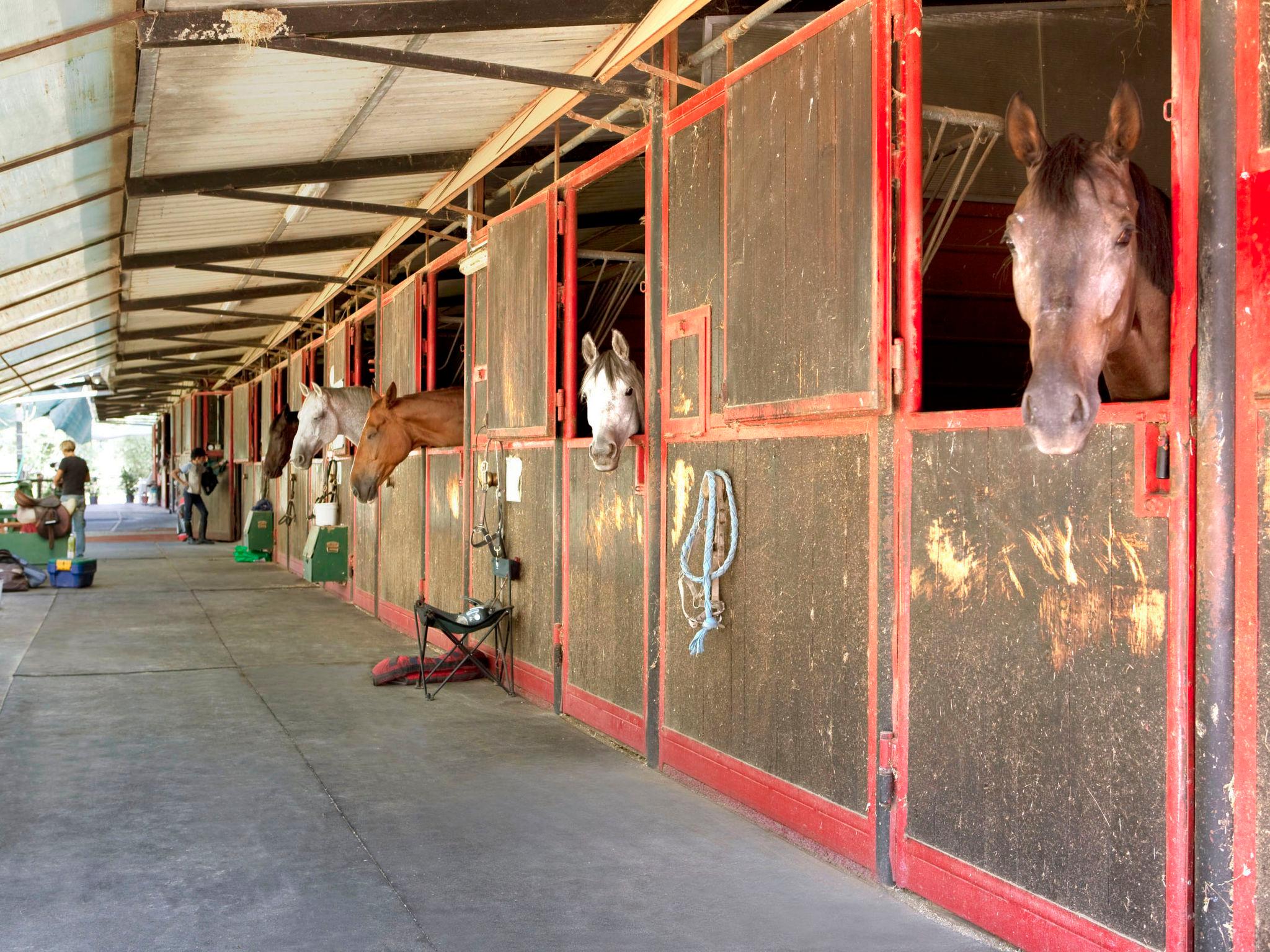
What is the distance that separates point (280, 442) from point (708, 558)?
10.3 m

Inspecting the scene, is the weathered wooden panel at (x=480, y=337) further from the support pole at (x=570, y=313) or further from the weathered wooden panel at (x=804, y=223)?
the weathered wooden panel at (x=804, y=223)

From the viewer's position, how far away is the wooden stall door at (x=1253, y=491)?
6.97 ft

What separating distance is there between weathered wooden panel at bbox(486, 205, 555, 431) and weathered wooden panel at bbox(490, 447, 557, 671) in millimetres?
244

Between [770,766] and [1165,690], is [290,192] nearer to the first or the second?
[770,766]

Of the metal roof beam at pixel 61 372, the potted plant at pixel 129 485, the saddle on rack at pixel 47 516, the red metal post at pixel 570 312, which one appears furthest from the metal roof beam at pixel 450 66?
the potted plant at pixel 129 485

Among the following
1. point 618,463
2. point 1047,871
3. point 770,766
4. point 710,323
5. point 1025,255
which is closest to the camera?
point 1025,255

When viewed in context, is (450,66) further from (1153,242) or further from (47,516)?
(47,516)

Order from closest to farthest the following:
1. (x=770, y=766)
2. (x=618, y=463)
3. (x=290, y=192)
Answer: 1. (x=770, y=766)
2. (x=618, y=463)
3. (x=290, y=192)

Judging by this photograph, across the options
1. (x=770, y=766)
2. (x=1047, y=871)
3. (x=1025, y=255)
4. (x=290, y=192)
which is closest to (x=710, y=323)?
(x=770, y=766)

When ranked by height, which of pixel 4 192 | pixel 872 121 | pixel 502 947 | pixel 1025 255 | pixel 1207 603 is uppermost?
pixel 4 192

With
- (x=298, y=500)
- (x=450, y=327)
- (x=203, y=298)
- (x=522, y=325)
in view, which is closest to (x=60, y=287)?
(x=203, y=298)

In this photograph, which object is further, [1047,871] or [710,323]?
[710,323]

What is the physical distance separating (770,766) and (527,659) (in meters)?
2.48

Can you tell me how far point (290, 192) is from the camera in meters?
7.18
